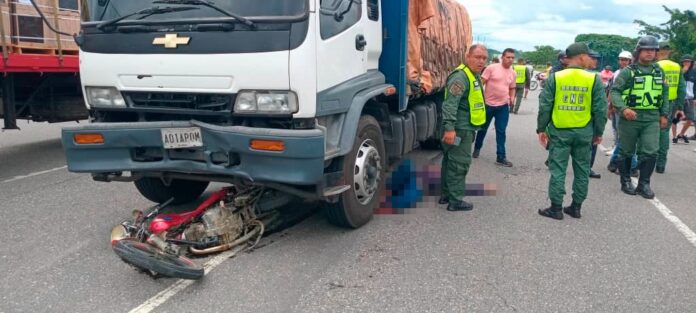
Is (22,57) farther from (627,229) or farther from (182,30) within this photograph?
(627,229)

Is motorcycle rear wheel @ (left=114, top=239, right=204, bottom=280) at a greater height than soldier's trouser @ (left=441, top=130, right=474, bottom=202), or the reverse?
soldier's trouser @ (left=441, top=130, right=474, bottom=202)

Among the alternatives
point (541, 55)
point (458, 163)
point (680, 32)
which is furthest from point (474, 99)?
point (541, 55)

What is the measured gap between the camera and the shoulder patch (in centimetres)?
506

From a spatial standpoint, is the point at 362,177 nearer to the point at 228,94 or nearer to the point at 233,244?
the point at 233,244

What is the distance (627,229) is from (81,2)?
487cm

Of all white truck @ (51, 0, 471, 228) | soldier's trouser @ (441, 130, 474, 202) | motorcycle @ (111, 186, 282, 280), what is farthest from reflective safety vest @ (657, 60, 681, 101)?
motorcycle @ (111, 186, 282, 280)

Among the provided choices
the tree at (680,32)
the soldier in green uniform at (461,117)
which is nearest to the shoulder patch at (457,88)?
the soldier in green uniform at (461,117)

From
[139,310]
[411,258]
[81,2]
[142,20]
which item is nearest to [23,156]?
[81,2]

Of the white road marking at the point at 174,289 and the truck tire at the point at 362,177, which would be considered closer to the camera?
the white road marking at the point at 174,289

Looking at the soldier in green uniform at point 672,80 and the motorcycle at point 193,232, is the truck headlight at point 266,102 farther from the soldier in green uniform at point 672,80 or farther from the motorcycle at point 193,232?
the soldier in green uniform at point 672,80

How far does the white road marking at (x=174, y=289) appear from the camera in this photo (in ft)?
10.4

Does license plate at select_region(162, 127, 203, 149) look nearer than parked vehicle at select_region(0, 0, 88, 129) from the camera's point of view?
Yes

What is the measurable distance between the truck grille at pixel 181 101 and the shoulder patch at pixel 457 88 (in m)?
2.21

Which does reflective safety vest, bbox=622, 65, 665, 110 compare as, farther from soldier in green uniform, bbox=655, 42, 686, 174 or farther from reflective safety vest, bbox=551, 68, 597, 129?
reflective safety vest, bbox=551, 68, 597, 129
